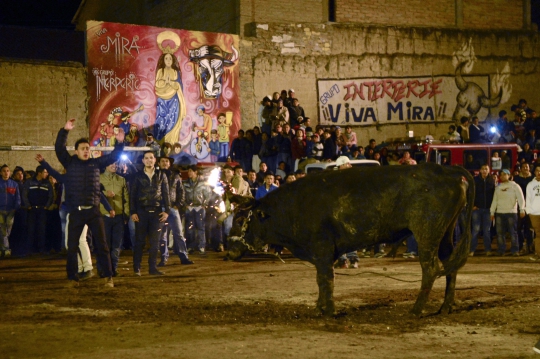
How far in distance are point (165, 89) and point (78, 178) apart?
43.6ft

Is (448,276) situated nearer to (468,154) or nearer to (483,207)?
(483,207)

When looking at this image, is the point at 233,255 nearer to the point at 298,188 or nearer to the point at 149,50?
the point at 298,188

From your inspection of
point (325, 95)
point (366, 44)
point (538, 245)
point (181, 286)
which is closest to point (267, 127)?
point (325, 95)

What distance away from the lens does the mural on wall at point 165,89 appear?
78.1 ft

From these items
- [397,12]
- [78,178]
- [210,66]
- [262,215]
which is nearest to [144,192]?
[78,178]

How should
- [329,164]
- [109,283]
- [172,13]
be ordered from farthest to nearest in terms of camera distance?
1. [172,13]
2. [329,164]
3. [109,283]

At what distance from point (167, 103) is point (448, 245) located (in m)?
16.0

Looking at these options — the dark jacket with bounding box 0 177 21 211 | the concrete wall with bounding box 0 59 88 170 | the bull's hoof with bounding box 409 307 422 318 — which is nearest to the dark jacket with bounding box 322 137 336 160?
the concrete wall with bounding box 0 59 88 170

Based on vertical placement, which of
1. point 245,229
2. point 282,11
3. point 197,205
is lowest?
point 245,229

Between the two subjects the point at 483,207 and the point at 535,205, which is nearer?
the point at 535,205

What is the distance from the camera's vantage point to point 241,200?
10195mm

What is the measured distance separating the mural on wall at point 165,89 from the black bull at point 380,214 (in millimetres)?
13017

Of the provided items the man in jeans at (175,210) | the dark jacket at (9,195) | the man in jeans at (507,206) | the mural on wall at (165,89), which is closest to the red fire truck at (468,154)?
the man in jeans at (507,206)

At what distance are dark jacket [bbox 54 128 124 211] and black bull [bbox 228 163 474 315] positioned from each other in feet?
11.5
